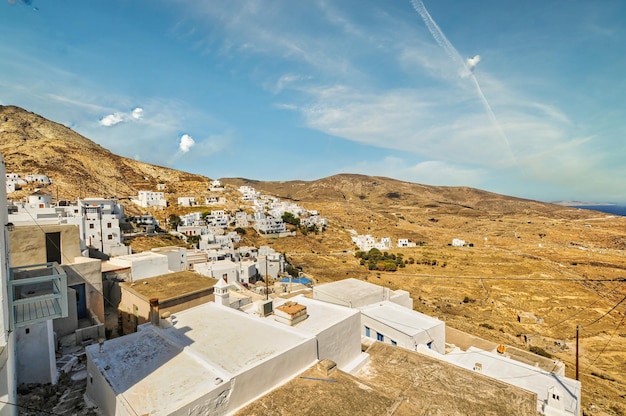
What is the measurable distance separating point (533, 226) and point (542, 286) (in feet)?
211

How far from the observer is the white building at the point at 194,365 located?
8.02m

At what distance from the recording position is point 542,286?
4434 cm

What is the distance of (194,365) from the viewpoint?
946 cm

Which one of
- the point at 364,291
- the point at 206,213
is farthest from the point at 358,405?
the point at 206,213

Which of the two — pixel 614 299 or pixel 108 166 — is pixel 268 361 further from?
pixel 108 166

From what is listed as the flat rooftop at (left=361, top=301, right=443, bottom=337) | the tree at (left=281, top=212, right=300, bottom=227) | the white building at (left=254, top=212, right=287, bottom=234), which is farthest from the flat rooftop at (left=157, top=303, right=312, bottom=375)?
the tree at (left=281, top=212, right=300, bottom=227)

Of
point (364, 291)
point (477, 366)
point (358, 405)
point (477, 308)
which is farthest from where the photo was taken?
point (477, 308)

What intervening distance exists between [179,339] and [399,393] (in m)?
8.06

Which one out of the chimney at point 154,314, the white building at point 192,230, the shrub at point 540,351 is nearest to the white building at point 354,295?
the shrub at point 540,351

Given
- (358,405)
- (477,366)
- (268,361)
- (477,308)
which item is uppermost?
(268,361)

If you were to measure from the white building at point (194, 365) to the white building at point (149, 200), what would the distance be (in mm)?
78705

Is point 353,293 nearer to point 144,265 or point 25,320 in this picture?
point 144,265

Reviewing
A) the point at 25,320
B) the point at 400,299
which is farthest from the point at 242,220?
the point at 25,320

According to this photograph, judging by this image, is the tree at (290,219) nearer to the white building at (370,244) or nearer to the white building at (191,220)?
the white building at (370,244)
